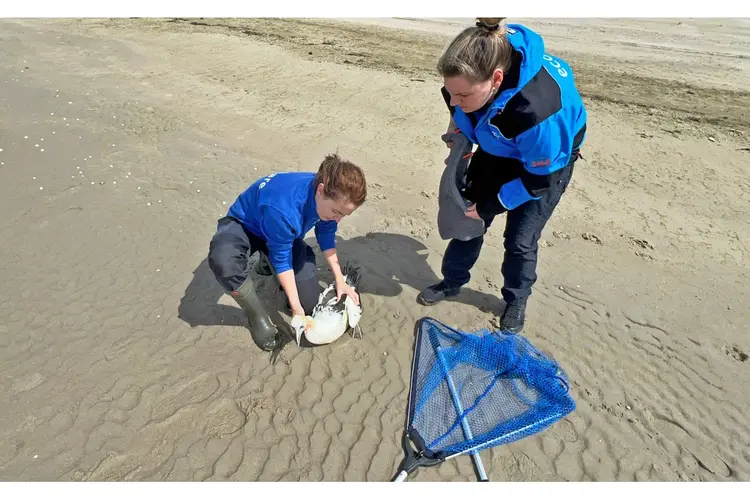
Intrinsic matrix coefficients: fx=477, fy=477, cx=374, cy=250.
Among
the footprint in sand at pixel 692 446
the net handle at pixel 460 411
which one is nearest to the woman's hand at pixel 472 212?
the net handle at pixel 460 411

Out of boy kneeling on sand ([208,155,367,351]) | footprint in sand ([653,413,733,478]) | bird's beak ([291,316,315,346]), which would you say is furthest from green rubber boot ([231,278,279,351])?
footprint in sand ([653,413,733,478])

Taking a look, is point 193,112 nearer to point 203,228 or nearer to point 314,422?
point 203,228

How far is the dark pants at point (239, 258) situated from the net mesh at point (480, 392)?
3.07 feet

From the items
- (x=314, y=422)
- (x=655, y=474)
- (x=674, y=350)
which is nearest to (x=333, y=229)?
(x=314, y=422)

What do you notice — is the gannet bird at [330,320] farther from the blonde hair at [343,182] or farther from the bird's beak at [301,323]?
the blonde hair at [343,182]

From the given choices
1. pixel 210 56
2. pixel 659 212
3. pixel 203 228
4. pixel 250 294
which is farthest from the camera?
pixel 210 56

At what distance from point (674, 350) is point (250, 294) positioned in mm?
3116

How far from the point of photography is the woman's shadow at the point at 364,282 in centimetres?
368

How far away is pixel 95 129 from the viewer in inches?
265

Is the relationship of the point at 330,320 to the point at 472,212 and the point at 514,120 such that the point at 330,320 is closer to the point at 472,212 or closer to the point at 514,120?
the point at 472,212

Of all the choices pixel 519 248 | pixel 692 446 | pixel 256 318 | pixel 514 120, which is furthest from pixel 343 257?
pixel 692 446

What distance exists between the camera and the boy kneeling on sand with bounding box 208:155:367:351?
2729mm

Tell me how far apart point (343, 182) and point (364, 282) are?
155 cm

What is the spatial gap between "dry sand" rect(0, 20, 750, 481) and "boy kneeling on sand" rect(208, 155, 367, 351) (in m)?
0.47
